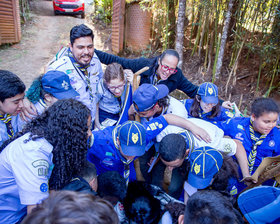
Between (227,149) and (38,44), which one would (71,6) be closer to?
(38,44)

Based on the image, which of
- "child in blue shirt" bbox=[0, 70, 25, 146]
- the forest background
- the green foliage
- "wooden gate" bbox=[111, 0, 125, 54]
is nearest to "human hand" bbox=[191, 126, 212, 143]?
"child in blue shirt" bbox=[0, 70, 25, 146]

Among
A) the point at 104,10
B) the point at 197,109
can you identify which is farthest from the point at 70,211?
the point at 104,10

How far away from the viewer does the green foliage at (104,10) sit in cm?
1151

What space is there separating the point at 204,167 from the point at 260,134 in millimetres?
1181

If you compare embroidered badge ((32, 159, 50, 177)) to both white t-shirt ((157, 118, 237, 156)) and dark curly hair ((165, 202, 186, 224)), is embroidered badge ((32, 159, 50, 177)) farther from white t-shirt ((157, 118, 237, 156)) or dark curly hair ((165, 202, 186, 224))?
white t-shirt ((157, 118, 237, 156))

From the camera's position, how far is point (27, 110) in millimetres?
2270

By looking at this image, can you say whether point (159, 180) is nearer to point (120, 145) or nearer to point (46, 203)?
point (120, 145)

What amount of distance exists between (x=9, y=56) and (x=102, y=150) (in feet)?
25.0

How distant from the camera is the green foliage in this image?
453 inches

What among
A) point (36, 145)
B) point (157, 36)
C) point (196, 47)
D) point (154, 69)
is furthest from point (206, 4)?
point (36, 145)

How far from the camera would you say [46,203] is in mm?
796

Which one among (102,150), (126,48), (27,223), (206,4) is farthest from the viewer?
(126,48)

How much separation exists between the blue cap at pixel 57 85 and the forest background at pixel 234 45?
3.36 m

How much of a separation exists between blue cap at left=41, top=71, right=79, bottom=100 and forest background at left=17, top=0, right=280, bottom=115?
336 cm
